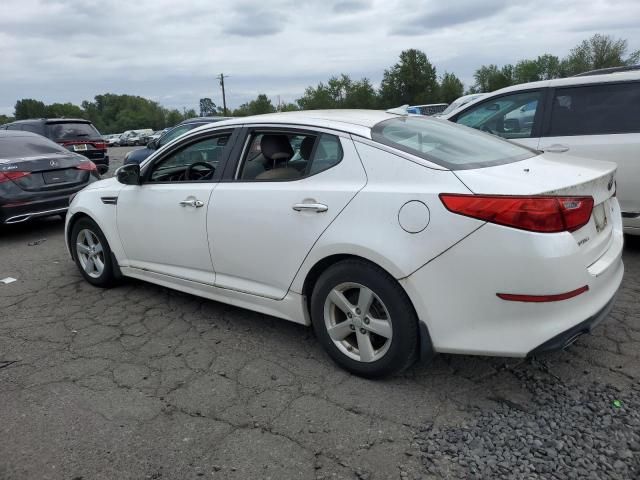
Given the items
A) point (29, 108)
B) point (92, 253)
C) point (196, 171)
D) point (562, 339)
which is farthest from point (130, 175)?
point (29, 108)

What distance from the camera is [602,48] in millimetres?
61438

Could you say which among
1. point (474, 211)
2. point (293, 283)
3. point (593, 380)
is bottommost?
point (593, 380)

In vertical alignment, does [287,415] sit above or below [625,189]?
below

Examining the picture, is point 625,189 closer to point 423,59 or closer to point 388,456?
point 388,456

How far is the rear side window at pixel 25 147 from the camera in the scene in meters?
7.00

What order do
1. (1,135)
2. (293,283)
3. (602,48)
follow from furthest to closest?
(602,48), (1,135), (293,283)

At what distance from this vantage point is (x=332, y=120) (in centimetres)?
313

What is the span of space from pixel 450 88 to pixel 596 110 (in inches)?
3122

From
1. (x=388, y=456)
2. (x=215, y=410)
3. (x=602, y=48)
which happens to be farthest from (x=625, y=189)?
(x=602, y=48)

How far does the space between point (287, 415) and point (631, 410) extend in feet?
5.58

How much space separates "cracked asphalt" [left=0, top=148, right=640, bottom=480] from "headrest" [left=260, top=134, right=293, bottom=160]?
1231mm

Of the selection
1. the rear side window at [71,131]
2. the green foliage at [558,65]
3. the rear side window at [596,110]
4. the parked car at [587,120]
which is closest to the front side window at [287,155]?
the parked car at [587,120]

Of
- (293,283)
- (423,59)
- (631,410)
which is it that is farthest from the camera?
(423,59)

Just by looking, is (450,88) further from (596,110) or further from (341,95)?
(596,110)
